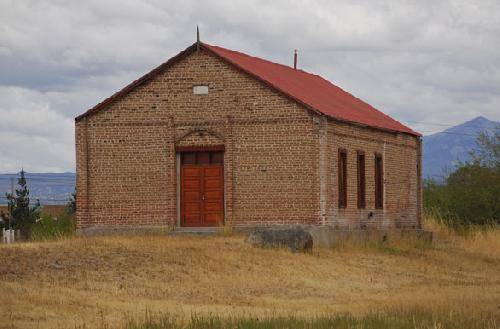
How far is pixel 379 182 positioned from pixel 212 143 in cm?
779

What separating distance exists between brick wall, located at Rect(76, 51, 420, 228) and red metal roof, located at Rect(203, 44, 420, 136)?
0.36 meters

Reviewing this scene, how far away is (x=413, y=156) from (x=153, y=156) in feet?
40.6

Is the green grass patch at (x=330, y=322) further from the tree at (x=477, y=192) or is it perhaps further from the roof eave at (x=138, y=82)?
the tree at (x=477, y=192)

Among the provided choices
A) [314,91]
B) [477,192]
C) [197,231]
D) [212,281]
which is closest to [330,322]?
[212,281]

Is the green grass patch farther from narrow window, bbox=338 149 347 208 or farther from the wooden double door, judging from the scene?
narrow window, bbox=338 149 347 208

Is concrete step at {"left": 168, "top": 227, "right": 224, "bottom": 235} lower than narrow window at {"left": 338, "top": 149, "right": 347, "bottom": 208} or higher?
lower

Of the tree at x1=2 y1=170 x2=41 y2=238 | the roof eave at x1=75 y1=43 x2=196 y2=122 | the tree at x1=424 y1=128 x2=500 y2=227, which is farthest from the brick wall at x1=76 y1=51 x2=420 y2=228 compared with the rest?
the tree at x1=2 y1=170 x2=41 y2=238

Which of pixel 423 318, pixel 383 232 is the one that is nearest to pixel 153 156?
pixel 383 232

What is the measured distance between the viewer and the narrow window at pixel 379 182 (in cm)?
4241

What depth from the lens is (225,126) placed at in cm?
3738

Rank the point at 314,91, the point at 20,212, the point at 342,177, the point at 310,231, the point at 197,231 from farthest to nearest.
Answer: the point at 20,212, the point at 314,91, the point at 342,177, the point at 197,231, the point at 310,231

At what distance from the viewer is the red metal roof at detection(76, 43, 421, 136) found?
37.5 meters

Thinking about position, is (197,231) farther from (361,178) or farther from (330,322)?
(330,322)

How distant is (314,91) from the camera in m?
42.4
